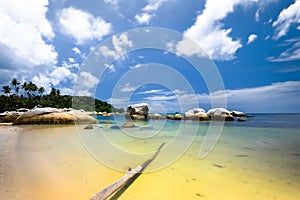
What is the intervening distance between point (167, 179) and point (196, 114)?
22.6 meters

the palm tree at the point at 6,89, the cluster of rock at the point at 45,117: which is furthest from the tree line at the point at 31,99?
the cluster of rock at the point at 45,117

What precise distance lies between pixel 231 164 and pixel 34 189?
16.6 ft

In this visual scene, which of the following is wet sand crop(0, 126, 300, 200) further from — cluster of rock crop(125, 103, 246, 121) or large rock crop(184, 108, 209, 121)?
cluster of rock crop(125, 103, 246, 121)

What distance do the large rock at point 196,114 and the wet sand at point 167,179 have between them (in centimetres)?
1923

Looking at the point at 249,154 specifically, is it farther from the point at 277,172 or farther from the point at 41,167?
the point at 41,167

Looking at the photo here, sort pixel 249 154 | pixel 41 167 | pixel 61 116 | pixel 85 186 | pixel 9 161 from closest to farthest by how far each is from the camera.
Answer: pixel 85 186 → pixel 41 167 → pixel 9 161 → pixel 249 154 → pixel 61 116

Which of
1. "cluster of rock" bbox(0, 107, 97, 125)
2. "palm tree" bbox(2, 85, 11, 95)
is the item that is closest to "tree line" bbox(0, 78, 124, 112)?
"palm tree" bbox(2, 85, 11, 95)

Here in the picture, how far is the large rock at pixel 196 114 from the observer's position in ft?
79.9

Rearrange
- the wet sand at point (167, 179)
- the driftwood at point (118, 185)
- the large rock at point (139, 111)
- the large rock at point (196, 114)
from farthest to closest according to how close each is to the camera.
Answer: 1. the large rock at point (139, 111)
2. the large rock at point (196, 114)
3. the wet sand at point (167, 179)
4. the driftwood at point (118, 185)

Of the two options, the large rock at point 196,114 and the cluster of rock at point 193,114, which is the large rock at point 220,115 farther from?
the large rock at point 196,114

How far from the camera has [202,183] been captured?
3.56 metres

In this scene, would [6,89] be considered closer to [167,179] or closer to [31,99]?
[31,99]

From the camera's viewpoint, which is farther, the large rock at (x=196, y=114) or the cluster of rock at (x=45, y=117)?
the large rock at (x=196, y=114)

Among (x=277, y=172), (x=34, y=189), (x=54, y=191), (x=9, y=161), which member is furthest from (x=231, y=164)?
(x=9, y=161)
